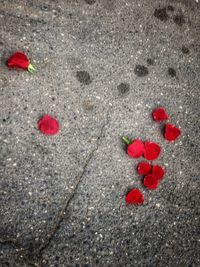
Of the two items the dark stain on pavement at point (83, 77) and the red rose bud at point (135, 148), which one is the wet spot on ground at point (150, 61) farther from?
the red rose bud at point (135, 148)

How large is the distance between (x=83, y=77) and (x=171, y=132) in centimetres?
100

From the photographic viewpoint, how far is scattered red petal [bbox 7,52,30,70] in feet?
9.48

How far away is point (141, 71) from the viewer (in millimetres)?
3365

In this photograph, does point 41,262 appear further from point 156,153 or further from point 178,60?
point 178,60

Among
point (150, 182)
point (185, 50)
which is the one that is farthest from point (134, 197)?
point (185, 50)

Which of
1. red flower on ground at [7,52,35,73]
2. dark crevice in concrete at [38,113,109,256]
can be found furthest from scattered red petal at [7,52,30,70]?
dark crevice in concrete at [38,113,109,256]

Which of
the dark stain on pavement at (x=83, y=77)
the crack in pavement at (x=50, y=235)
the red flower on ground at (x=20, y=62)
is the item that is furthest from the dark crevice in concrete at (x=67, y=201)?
the red flower on ground at (x=20, y=62)

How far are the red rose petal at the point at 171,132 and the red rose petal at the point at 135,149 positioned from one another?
32cm

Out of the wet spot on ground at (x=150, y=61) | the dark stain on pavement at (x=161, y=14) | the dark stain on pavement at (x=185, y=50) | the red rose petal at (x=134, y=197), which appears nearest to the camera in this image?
the red rose petal at (x=134, y=197)

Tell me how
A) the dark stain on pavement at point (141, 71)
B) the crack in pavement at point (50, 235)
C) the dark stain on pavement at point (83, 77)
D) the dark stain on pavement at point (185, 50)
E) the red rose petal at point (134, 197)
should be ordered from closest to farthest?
the crack in pavement at point (50, 235), the red rose petal at point (134, 197), the dark stain on pavement at point (83, 77), the dark stain on pavement at point (141, 71), the dark stain on pavement at point (185, 50)

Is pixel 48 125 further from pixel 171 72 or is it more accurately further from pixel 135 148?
pixel 171 72

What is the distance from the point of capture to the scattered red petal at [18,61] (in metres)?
2.89

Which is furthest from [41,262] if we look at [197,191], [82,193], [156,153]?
A: [197,191]

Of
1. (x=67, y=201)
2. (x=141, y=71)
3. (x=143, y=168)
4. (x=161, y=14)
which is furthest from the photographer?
(x=161, y=14)
